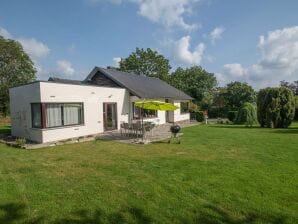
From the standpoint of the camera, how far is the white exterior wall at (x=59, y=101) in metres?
13.0

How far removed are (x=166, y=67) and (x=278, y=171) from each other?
42.4m

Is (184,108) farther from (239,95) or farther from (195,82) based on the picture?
(195,82)

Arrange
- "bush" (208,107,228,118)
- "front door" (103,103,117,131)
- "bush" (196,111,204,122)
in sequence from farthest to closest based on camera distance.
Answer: "bush" (208,107,228,118) → "bush" (196,111,204,122) → "front door" (103,103,117,131)

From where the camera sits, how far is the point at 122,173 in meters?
7.24

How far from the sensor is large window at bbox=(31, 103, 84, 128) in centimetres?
1287

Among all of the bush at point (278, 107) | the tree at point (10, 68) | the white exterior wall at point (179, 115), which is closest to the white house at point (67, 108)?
the white exterior wall at point (179, 115)

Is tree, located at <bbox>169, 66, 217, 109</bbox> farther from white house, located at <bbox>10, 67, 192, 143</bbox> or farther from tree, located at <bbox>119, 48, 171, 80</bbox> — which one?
white house, located at <bbox>10, 67, 192, 143</bbox>

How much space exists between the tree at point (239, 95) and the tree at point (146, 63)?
15.0 m

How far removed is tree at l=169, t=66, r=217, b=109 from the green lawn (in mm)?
31190

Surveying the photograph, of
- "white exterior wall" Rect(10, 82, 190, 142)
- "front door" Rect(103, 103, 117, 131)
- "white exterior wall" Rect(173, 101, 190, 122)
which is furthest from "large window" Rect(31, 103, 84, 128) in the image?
"white exterior wall" Rect(173, 101, 190, 122)

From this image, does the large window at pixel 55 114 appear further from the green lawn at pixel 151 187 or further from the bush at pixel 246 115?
the bush at pixel 246 115

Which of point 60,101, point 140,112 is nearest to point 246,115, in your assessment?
point 140,112

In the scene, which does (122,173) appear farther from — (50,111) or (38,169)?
(50,111)

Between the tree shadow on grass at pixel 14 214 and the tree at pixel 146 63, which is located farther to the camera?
the tree at pixel 146 63
